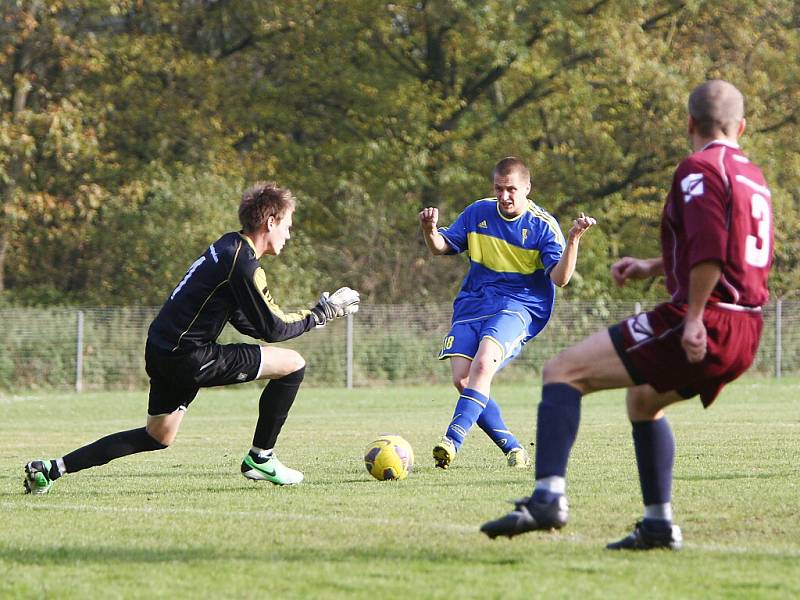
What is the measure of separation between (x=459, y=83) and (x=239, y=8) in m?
5.41

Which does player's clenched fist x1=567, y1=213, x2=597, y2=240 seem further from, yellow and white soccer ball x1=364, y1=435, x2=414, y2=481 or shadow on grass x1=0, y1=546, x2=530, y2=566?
shadow on grass x1=0, y1=546, x2=530, y2=566

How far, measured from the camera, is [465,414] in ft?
29.4

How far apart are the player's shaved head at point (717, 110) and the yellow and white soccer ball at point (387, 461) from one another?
3883mm

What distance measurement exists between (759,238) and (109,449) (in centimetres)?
441

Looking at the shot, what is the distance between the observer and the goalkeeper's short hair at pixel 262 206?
7883 millimetres

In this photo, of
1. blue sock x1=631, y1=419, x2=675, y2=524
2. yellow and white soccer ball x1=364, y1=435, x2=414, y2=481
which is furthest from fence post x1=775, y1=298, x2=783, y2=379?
blue sock x1=631, y1=419, x2=675, y2=524

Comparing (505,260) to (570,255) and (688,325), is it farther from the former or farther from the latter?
(688,325)

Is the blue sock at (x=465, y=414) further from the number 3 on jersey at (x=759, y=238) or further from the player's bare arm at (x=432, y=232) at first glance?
the number 3 on jersey at (x=759, y=238)

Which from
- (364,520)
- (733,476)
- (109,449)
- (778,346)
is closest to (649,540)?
(364,520)

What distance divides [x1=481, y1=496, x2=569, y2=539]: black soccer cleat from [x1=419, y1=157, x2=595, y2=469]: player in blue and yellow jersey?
3.79 meters

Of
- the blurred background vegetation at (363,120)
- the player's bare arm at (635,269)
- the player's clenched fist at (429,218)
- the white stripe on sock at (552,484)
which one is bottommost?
the white stripe on sock at (552,484)

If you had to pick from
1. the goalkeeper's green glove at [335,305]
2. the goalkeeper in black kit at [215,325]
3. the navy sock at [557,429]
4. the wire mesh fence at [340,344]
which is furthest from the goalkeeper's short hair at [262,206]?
the wire mesh fence at [340,344]

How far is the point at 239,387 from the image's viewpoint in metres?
26.0

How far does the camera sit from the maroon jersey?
5070mm
